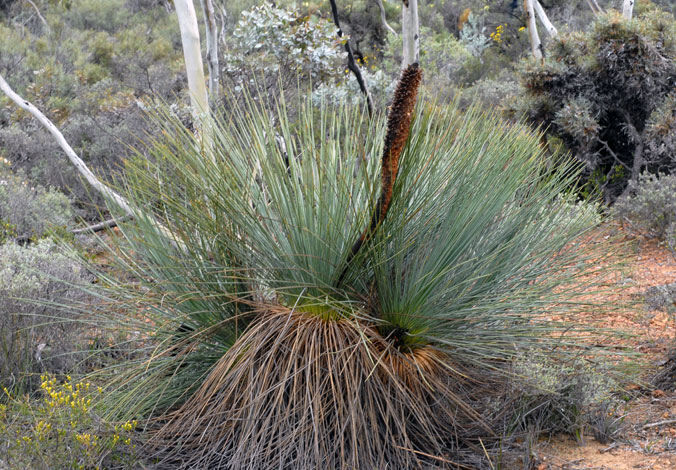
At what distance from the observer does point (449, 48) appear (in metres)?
14.4

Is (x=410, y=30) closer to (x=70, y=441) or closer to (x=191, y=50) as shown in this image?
(x=191, y=50)

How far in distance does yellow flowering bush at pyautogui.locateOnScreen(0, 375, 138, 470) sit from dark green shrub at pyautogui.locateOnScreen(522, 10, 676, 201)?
5.88 metres

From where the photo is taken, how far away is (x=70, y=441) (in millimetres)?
2467

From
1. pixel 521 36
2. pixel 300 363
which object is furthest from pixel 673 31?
Result: pixel 521 36

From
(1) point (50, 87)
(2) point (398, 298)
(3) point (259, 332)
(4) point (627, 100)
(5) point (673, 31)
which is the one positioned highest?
(5) point (673, 31)

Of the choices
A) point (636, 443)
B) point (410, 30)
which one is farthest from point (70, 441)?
point (410, 30)

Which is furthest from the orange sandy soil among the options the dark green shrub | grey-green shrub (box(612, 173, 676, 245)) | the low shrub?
the dark green shrub

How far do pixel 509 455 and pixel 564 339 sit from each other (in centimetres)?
54

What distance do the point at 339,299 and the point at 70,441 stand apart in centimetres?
123

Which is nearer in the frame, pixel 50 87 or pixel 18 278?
pixel 18 278

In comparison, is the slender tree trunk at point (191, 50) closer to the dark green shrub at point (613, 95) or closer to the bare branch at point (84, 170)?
the bare branch at point (84, 170)

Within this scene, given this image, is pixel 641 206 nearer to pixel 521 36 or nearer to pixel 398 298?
A: pixel 398 298

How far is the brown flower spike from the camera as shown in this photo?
2008 millimetres

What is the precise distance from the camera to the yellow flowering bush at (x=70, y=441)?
234 cm
